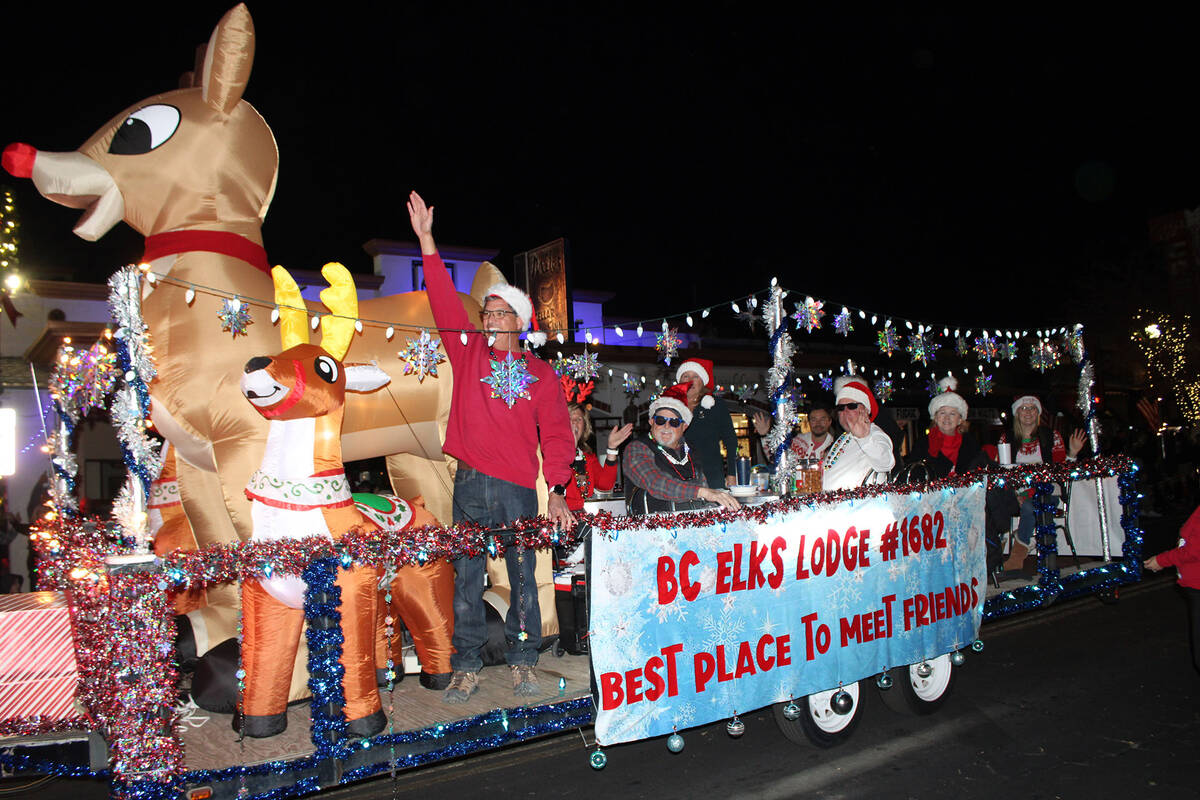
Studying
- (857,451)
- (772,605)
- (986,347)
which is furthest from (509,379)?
(986,347)

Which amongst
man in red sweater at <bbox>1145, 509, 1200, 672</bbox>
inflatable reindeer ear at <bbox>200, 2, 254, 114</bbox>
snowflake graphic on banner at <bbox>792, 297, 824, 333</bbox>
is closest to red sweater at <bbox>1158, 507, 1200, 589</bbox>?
man in red sweater at <bbox>1145, 509, 1200, 672</bbox>

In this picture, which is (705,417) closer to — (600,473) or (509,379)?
(600,473)

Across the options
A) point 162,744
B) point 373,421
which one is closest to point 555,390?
point 373,421

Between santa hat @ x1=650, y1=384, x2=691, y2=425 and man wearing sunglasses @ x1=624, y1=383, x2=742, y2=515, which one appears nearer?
man wearing sunglasses @ x1=624, y1=383, x2=742, y2=515

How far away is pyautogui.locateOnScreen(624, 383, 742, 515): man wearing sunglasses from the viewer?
16.2ft

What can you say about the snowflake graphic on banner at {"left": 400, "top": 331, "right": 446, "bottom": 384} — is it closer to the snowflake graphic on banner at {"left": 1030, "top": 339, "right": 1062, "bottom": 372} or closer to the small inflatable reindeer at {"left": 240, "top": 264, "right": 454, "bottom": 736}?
the small inflatable reindeer at {"left": 240, "top": 264, "right": 454, "bottom": 736}

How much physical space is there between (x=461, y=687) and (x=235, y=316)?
2.51 meters

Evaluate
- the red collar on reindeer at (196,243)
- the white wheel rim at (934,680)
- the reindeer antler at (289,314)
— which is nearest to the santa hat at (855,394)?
the white wheel rim at (934,680)

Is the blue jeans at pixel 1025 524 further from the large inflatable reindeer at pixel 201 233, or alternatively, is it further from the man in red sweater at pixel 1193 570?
the large inflatable reindeer at pixel 201 233

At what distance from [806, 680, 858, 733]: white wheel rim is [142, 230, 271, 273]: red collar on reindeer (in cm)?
453

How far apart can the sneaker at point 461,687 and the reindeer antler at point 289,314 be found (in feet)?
7.07

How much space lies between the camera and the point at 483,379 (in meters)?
4.84

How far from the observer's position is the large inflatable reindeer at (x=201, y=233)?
4945 millimetres

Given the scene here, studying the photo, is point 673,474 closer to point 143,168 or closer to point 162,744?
point 162,744
